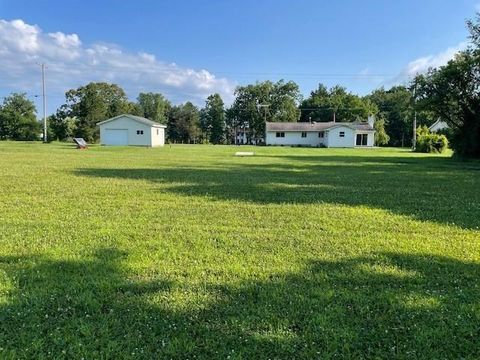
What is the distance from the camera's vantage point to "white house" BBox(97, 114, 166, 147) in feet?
161

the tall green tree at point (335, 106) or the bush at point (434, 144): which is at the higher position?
the tall green tree at point (335, 106)

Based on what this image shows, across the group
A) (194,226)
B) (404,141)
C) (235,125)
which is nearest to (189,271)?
(194,226)

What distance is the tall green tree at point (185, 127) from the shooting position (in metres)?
89.6

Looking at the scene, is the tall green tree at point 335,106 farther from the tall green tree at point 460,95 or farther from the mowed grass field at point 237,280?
the mowed grass field at point 237,280

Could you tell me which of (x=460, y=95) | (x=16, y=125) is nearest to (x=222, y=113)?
(x=16, y=125)

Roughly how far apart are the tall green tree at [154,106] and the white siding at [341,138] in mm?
43121

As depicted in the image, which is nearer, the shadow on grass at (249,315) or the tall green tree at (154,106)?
the shadow on grass at (249,315)

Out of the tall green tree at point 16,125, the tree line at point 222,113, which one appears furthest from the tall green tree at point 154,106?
the tall green tree at point 16,125

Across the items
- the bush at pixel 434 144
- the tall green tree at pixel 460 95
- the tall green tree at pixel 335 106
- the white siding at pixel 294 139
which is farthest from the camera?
the tall green tree at pixel 335 106

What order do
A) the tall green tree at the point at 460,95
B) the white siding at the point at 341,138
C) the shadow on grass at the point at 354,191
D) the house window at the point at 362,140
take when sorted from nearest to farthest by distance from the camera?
the shadow on grass at the point at 354,191 < the tall green tree at the point at 460,95 < the white siding at the point at 341,138 < the house window at the point at 362,140

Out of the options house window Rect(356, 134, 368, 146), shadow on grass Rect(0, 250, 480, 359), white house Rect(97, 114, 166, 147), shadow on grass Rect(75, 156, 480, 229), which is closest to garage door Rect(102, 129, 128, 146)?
white house Rect(97, 114, 166, 147)

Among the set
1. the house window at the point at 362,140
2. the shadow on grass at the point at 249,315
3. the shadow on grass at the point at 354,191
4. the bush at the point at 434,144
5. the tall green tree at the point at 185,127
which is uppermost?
the tall green tree at the point at 185,127

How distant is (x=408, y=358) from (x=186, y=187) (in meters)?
7.91

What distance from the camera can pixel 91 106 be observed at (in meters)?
66.4
